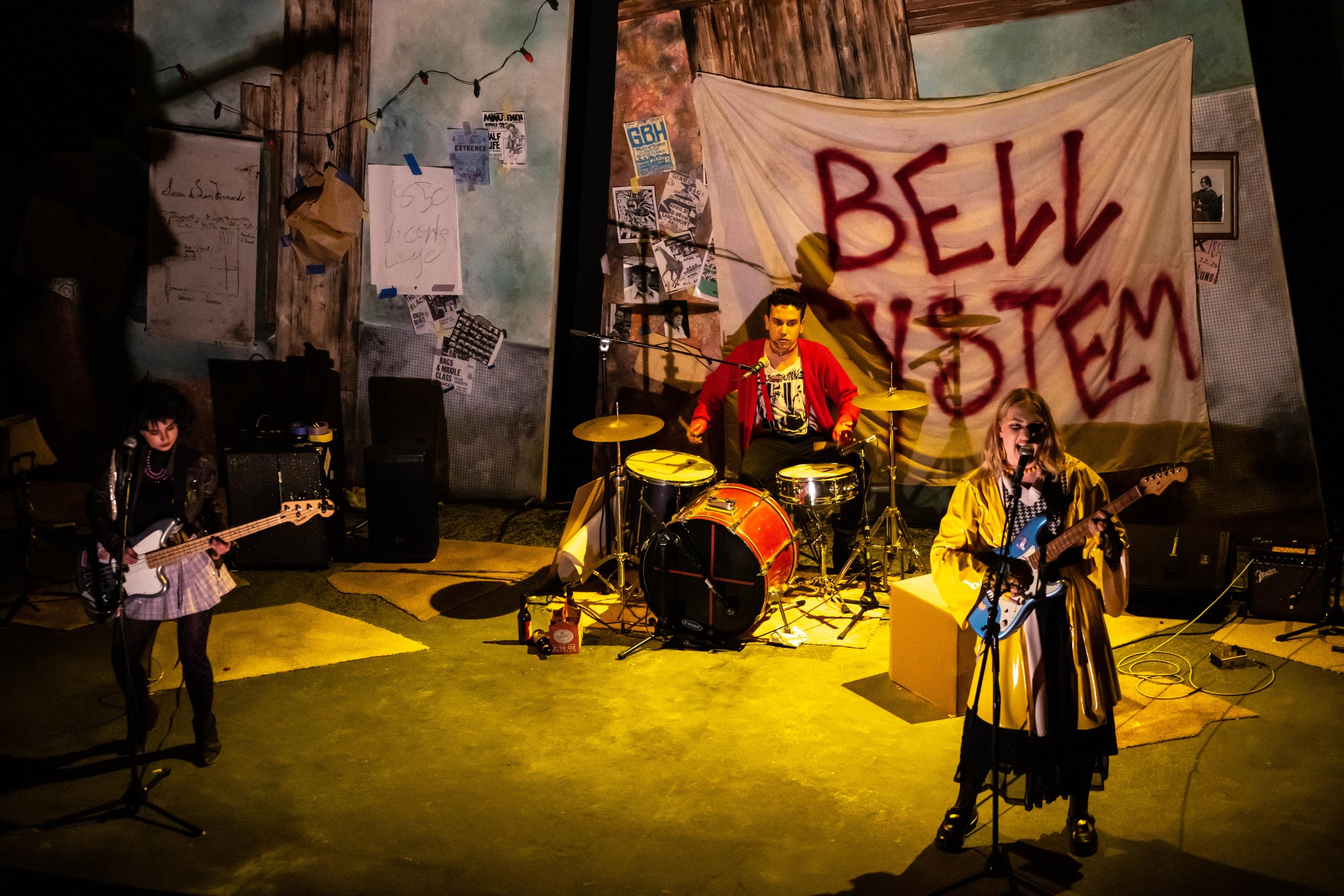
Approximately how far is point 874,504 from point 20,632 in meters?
5.84

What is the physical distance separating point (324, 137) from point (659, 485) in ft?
15.5

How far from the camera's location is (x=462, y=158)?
368 inches

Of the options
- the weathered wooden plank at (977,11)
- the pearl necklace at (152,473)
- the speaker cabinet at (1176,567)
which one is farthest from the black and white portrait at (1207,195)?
the pearl necklace at (152,473)

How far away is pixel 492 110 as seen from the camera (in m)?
9.21

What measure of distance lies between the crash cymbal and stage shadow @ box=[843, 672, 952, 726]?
3.06 metres

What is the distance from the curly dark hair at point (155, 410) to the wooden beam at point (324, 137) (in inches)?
184

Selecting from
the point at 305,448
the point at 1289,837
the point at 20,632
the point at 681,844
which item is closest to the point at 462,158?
the point at 305,448

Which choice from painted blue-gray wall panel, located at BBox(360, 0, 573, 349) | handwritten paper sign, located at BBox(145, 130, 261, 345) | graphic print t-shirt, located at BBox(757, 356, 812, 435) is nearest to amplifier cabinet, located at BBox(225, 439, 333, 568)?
painted blue-gray wall panel, located at BBox(360, 0, 573, 349)

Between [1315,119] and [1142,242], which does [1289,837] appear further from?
[1315,119]

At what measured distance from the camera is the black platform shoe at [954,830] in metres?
4.52

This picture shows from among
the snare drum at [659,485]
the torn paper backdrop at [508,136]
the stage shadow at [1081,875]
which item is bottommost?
the stage shadow at [1081,875]

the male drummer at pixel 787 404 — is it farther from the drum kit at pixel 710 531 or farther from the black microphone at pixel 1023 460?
the black microphone at pixel 1023 460

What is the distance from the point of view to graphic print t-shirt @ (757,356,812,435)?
25.5ft

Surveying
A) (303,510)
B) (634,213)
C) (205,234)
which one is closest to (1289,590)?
(634,213)
